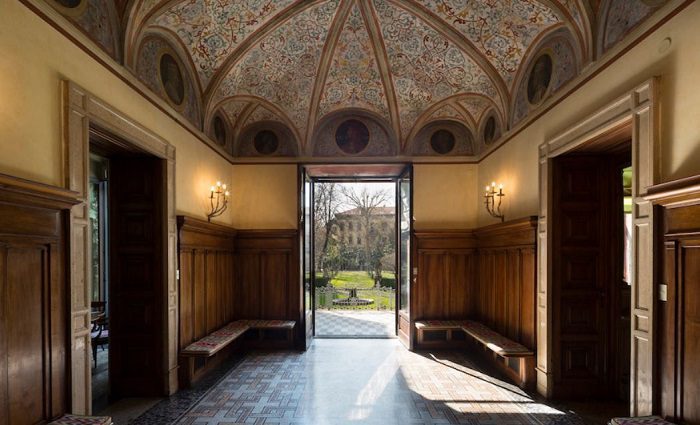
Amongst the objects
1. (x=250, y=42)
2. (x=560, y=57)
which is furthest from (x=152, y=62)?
(x=560, y=57)

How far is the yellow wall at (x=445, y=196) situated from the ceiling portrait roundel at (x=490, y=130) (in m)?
0.68

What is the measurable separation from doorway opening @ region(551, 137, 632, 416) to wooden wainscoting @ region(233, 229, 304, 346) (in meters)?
4.53

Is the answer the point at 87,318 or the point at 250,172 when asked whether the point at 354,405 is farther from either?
the point at 250,172

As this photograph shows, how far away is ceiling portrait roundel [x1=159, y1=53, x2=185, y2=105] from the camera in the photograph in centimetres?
504

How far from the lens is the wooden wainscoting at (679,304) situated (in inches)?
107

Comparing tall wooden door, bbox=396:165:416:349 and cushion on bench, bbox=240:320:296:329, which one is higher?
tall wooden door, bbox=396:165:416:349

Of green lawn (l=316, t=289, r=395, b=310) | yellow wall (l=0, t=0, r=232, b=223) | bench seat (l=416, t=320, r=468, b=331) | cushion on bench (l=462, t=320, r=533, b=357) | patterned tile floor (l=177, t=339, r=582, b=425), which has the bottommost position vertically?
green lawn (l=316, t=289, r=395, b=310)

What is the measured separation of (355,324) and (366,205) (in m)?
8.25

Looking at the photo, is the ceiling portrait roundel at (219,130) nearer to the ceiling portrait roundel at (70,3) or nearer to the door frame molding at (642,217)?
the ceiling portrait roundel at (70,3)

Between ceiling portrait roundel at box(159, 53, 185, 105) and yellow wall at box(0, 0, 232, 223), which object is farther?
ceiling portrait roundel at box(159, 53, 185, 105)

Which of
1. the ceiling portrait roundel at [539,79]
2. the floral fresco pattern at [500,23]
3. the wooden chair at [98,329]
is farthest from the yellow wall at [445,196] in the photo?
the wooden chair at [98,329]

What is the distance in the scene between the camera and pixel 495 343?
18.5 feet

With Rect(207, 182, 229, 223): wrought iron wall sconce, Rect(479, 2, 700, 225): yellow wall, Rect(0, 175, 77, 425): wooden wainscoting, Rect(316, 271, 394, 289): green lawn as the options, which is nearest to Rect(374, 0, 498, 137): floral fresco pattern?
Rect(479, 2, 700, 225): yellow wall

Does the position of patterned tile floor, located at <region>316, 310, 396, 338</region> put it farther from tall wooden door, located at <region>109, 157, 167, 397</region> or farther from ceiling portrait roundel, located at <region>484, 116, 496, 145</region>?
ceiling portrait roundel, located at <region>484, 116, 496, 145</region>
